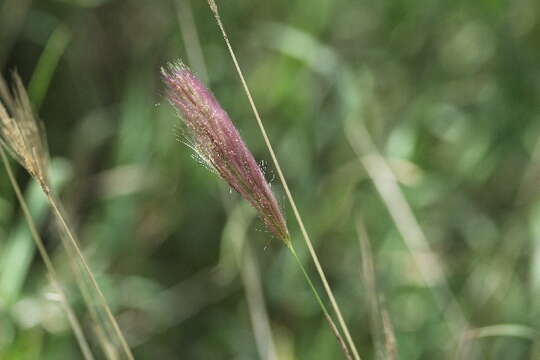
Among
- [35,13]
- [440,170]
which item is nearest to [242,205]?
[440,170]

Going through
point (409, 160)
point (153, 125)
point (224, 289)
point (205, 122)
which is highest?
point (153, 125)

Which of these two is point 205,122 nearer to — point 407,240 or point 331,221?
point 407,240

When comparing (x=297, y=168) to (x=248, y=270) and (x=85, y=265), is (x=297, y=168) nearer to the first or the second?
(x=248, y=270)

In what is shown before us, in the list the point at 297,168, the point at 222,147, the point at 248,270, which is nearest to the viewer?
the point at 222,147

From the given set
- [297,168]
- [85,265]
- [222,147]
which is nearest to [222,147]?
[222,147]

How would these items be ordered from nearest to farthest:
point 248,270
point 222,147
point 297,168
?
1. point 222,147
2. point 248,270
3. point 297,168
